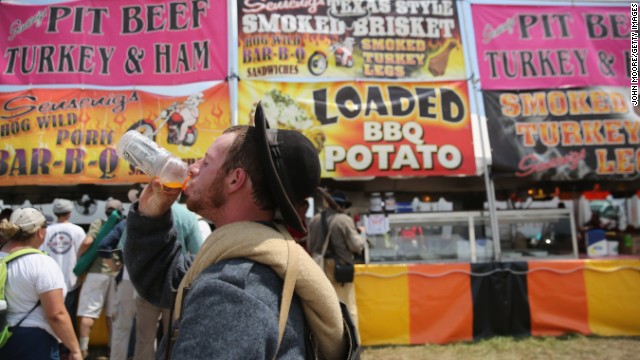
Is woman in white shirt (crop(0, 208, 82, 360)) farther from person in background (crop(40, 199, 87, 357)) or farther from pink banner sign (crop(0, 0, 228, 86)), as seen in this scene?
pink banner sign (crop(0, 0, 228, 86))

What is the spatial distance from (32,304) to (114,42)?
4326 mm

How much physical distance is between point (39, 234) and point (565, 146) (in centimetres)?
614

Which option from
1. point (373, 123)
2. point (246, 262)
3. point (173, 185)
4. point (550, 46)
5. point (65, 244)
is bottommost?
point (65, 244)

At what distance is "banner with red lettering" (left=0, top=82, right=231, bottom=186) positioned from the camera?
5555 millimetres

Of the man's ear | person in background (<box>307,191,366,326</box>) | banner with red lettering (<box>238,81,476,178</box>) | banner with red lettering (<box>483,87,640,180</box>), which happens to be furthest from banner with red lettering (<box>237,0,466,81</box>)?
the man's ear

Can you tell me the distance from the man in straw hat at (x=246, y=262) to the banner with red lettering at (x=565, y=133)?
527 cm

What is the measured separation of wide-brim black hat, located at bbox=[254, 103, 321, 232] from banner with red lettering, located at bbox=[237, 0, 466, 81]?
4860 mm

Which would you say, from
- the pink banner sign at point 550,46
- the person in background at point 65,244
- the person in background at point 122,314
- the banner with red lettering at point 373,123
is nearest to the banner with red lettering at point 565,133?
the pink banner sign at point 550,46

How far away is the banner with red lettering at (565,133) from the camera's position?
584 cm

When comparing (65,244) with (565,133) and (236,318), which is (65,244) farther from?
(565,133)

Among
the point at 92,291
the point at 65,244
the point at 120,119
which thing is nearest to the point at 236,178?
the point at 92,291

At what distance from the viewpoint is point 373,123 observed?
5891mm

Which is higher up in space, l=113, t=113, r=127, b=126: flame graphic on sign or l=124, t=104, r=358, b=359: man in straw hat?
l=113, t=113, r=127, b=126: flame graphic on sign

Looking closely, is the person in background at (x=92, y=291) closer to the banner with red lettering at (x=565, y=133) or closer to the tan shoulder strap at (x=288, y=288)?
the tan shoulder strap at (x=288, y=288)
